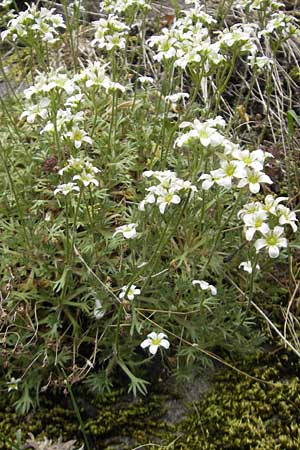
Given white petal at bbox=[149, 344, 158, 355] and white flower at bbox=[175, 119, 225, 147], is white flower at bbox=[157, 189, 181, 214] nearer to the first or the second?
white flower at bbox=[175, 119, 225, 147]

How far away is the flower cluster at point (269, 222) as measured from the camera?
5.93 ft

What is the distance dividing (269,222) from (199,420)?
80 centimetres

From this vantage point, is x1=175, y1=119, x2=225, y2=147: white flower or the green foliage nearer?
x1=175, y1=119, x2=225, y2=147: white flower

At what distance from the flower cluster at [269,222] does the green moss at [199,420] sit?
689mm

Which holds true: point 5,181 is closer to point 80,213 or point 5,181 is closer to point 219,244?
point 80,213

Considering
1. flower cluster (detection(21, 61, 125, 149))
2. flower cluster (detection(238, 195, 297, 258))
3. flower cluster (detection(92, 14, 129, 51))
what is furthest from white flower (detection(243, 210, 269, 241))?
flower cluster (detection(92, 14, 129, 51))

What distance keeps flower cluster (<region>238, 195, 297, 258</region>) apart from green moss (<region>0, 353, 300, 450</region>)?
0.69 metres

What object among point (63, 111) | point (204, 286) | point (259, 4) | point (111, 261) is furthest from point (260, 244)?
point (259, 4)

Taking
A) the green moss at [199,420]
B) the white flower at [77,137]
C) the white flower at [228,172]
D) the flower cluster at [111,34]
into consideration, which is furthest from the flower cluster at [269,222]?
the flower cluster at [111,34]

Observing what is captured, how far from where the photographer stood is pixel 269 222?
1.91 meters

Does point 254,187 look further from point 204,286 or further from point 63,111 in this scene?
point 63,111

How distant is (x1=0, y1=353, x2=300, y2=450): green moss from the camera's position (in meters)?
2.14

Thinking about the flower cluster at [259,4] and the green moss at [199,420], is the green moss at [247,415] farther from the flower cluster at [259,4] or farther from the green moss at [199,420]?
the flower cluster at [259,4]

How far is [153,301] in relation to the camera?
2.25 metres
